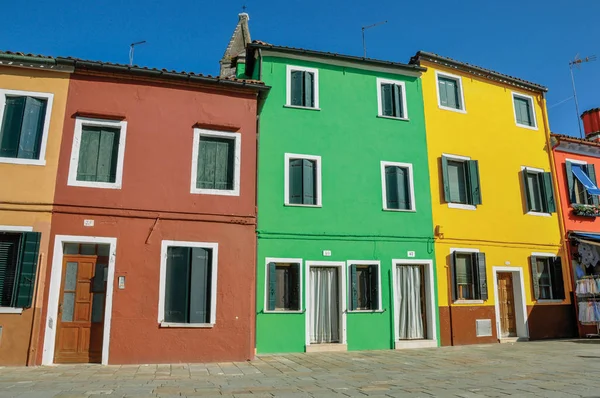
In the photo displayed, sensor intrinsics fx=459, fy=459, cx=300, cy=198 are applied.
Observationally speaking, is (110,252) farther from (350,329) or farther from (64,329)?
(350,329)

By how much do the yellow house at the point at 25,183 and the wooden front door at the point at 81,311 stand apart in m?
0.49

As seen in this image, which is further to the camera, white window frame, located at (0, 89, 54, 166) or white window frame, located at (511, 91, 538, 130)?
white window frame, located at (511, 91, 538, 130)

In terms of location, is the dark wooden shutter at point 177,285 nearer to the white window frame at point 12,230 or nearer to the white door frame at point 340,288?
the white window frame at point 12,230

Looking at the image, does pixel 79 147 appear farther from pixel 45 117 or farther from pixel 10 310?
pixel 10 310

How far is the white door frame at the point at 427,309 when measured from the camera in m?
13.3

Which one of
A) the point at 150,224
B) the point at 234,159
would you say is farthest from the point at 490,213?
the point at 150,224

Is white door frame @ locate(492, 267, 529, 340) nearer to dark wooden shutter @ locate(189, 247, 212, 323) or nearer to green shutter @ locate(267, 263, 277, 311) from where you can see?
green shutter @ locate(267, 263, 277, 311)

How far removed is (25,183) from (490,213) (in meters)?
13.6

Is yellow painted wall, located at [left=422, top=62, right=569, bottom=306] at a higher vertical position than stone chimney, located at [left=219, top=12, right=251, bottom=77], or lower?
lower

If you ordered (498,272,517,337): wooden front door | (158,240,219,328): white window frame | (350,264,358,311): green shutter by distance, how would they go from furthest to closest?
1. (498,272,517,337): wooden front door
2. (350,264,358,311): green shutter
3. (158,240,219,328): white window frame

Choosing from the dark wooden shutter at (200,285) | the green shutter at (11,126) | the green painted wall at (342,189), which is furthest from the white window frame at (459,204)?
the green shutter at (11,126)

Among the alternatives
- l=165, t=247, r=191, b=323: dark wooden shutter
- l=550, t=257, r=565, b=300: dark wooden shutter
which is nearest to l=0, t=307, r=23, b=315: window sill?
l=165, t=247, r=191, b=323: dark wooden shutter

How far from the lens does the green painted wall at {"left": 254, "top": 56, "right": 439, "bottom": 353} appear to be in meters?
12.7

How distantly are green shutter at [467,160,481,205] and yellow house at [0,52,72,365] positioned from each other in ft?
40.2
